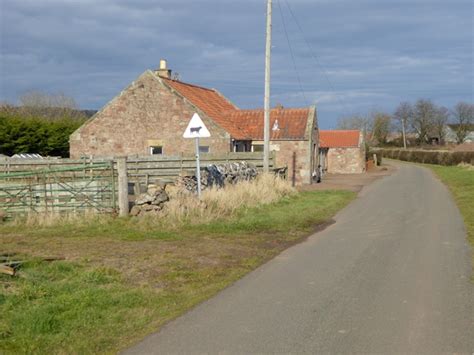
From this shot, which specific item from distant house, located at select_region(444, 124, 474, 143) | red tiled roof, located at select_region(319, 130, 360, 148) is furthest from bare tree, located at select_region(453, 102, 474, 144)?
red tiled roof, located at select_region(319, 130, 360, 148)

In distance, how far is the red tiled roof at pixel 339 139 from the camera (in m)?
52.0

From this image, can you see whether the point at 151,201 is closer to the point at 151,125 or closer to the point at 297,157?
the point at 151,125

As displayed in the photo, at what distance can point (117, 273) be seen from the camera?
8.80 metres

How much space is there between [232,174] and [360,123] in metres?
78.9

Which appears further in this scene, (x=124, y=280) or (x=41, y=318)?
(x=124, y=280)

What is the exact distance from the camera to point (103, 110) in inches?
1187

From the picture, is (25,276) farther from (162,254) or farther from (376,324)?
(376,324)

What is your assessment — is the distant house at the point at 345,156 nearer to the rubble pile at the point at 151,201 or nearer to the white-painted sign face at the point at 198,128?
the white-painted sign face at the point at 198,128

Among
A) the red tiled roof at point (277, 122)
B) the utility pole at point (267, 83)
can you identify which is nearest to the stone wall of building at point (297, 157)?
the red tiled roof at point (277, 122)

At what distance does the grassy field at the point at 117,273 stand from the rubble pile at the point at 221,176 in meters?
2.25

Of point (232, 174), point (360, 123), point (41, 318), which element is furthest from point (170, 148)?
point (360, 123)

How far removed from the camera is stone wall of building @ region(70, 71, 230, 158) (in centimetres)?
2920

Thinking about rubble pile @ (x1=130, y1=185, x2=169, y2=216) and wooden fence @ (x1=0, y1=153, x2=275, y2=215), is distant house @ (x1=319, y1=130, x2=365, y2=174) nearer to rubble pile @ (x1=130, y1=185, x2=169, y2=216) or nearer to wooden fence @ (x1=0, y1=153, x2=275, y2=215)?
→ wooden fence @ (x1=0, y1=153, x2=275, y2=215)

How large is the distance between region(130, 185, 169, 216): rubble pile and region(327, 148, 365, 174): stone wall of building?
38.4 meters
